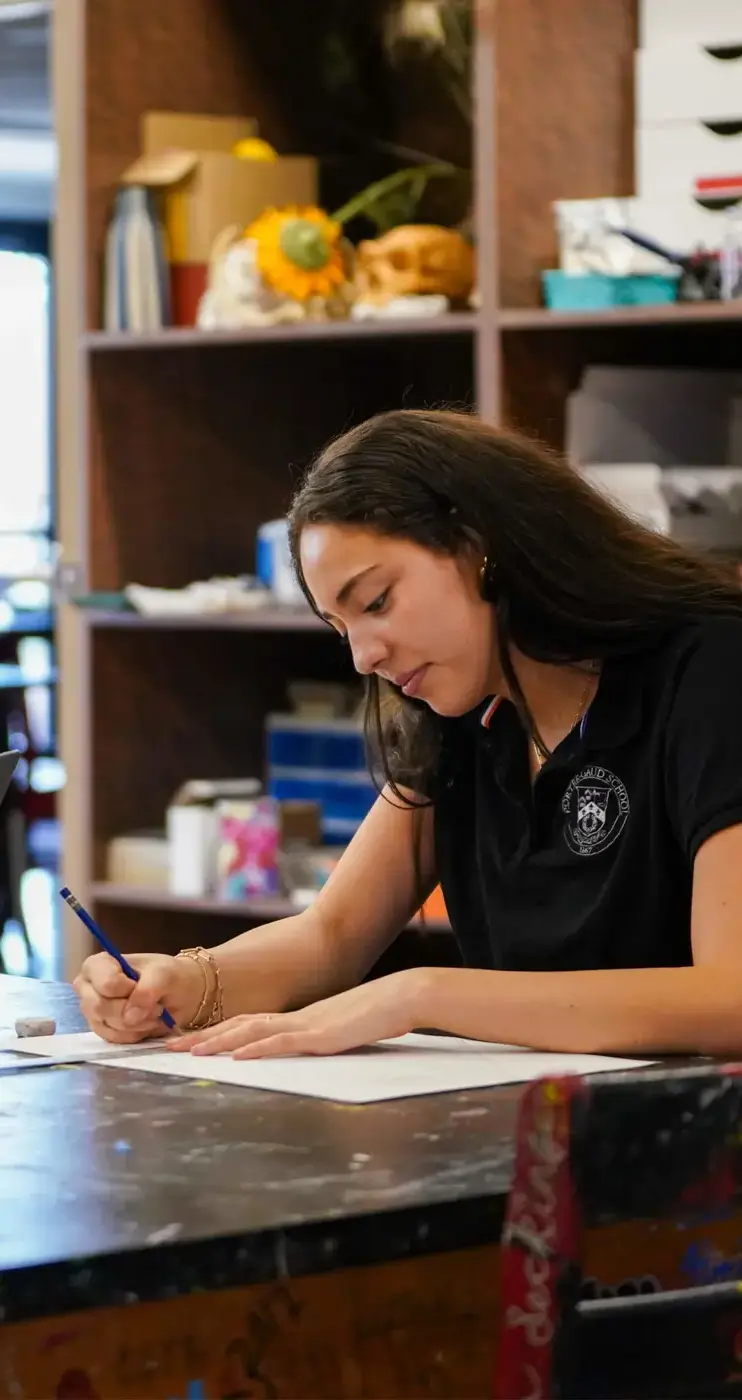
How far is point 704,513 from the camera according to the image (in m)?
3.00

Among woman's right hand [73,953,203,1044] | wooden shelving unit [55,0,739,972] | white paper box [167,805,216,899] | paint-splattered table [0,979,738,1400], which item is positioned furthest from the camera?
white paper box [167,805,216,899]

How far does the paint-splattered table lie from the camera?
106 centimetres

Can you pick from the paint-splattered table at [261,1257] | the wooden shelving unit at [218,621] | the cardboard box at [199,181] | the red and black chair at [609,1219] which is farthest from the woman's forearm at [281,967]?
the cardboard box at [199,181]

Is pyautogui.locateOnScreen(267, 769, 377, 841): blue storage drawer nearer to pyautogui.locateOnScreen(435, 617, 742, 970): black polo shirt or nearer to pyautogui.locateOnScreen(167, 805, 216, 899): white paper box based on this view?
pyautogui.locateOnScreen(167, 805, 216, 899): white paper box

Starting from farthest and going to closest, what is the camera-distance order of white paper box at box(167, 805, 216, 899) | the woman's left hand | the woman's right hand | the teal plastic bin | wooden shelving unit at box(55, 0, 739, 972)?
white paper box at box(167, 805, 216, 899) < wooden shelving unit at box(55, 0, 739, 972) < the teal plastic bin < the woman's right hand < the woman's left hand

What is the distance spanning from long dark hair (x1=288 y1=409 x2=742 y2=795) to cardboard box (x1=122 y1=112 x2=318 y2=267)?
164 cm

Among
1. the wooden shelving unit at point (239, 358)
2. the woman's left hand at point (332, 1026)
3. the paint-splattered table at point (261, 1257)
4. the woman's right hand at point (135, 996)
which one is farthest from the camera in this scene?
the wooden shelving unit at point (239, 358)

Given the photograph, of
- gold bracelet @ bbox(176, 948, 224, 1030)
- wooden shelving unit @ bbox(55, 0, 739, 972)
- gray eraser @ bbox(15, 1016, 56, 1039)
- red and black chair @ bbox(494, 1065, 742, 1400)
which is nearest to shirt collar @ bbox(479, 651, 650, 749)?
gold bracelet @ bbox(176, 948, 224, 1030)

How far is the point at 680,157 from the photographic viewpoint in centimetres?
305

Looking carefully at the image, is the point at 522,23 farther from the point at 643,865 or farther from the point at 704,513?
the point at 643,865

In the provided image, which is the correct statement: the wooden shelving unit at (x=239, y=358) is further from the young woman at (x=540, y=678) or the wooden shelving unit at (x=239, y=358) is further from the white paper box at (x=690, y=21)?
the young woman at (x=540, y=678)

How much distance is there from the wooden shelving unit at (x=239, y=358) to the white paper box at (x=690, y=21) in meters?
0.08

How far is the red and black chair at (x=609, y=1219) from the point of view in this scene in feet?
3.06

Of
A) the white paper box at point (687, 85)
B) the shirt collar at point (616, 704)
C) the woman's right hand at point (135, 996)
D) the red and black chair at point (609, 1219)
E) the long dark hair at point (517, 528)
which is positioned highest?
the white paper box at point (687, 85)
